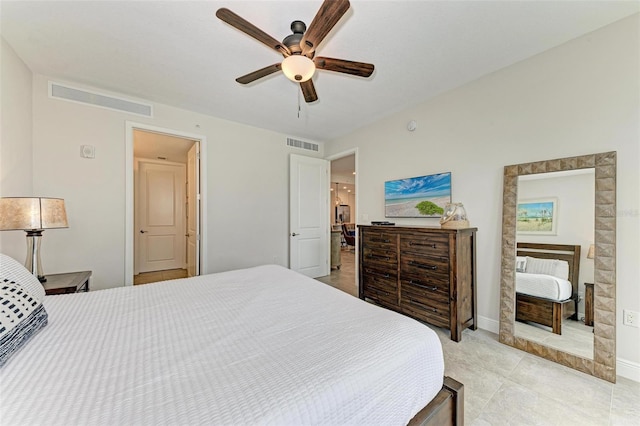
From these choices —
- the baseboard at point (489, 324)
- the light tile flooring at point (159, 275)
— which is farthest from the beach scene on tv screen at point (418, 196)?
the light tile flooring at point (159, 275)

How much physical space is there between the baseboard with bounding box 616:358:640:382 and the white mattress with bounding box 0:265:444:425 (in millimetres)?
1844

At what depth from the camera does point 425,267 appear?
2549 mm

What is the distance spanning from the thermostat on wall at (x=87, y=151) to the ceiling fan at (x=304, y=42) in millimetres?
2097

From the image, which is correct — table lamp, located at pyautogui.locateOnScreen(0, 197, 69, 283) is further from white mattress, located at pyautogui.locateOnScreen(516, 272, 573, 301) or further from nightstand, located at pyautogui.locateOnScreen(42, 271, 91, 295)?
white mattress, located at pyautogui.locateOnScreen(516, 272, 573, 301)

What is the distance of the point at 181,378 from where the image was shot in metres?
0.77

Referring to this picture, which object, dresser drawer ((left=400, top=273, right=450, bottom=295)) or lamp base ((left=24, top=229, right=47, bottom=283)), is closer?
lamp base ((left=24, top=229, right=47, bottom=283))

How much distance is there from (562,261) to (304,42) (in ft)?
8.65

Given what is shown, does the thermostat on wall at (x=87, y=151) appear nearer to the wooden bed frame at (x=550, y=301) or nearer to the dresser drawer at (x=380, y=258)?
the dresser drawer at (x=380, y=258)

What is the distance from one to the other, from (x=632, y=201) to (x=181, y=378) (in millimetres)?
2943

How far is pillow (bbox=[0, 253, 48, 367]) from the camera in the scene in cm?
82

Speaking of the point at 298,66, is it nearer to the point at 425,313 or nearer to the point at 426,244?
the point at 426,244

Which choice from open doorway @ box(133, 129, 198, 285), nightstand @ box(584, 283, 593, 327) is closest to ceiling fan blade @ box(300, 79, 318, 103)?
nightstand @ box(584, 283, 593, 327)

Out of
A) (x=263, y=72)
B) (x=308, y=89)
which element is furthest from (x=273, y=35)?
(x=308, y=89)

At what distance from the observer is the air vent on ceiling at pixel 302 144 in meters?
4.35
